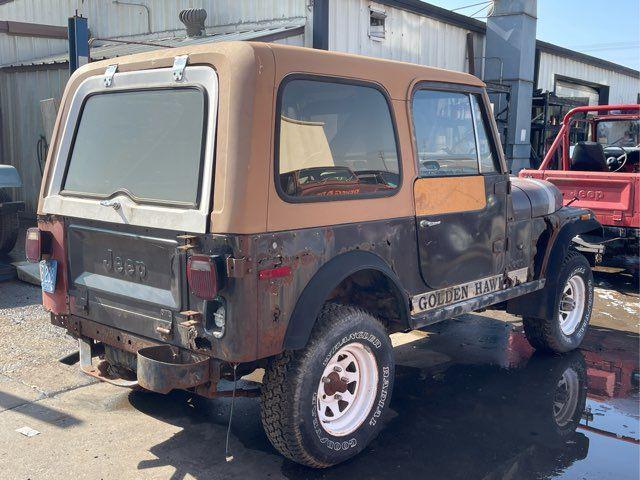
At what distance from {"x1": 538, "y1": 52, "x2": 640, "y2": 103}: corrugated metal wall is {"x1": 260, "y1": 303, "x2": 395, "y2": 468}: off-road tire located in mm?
15605

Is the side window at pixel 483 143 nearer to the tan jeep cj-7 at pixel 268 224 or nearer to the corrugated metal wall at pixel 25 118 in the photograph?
the tan jeep cj-7 at pixel 268 224

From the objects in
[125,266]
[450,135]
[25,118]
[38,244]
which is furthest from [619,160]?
[25,118]

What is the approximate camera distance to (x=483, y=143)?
4.56 metres

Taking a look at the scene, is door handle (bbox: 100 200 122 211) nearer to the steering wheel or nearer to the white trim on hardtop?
the white trim on hardtop

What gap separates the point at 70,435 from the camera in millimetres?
3854

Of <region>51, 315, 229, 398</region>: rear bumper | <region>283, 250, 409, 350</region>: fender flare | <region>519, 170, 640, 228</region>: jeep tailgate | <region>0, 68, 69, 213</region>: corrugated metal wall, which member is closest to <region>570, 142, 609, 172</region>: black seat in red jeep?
<region>519, 170, 640, 228</region>: jeep tailgate

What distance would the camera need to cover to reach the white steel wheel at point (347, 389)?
3.51 meters

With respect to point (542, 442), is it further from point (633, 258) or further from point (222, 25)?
point (222, 25)

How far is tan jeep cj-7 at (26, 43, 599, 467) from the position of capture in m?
3.04

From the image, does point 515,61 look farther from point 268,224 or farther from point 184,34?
point 268,224

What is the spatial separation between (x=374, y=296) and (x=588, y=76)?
62.1 ft

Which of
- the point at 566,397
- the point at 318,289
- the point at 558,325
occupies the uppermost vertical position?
the point at 318,289

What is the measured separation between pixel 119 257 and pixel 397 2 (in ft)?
31.7

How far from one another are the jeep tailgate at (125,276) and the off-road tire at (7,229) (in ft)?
15.4
